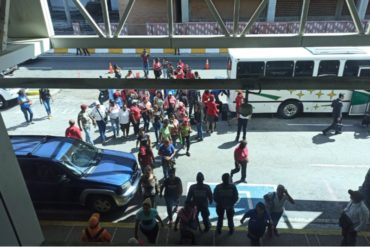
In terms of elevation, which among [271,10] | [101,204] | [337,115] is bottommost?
[101,204]

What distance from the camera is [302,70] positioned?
13.0 meters

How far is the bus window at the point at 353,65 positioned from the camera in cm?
1267

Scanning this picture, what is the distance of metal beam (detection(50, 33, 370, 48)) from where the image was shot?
5.83 m

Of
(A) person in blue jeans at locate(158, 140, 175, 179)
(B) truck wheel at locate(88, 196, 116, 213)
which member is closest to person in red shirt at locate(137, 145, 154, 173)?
(A) person in blue jeans at locate(158, 140, 175, 179)

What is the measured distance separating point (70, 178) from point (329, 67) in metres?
10.0

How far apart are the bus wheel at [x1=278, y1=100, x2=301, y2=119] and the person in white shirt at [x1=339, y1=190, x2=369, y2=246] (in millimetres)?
7648

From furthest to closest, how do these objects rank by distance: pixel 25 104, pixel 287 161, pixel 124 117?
pixel 25 104 < pixel 124 117 < pixel 287 161

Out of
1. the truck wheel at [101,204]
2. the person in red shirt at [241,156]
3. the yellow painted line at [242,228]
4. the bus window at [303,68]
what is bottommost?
the yellow painted line at [242,228]

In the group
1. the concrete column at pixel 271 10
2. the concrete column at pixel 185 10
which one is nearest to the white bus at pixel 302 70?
the concrete column at pixel 185 10

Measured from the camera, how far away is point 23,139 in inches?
344

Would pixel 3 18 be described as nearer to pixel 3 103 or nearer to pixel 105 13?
pixel 105 13

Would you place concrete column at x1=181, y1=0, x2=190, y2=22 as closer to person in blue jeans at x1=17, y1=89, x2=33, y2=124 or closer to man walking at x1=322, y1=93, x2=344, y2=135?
person in blue jeans at x1=17, y1=89, x2=33, y2=124

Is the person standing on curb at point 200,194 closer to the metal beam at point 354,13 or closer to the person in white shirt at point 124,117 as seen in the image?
the metal beam at point 354,13

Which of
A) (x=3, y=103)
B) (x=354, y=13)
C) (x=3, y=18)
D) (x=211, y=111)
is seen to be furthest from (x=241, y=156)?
(x=3, y=103)
